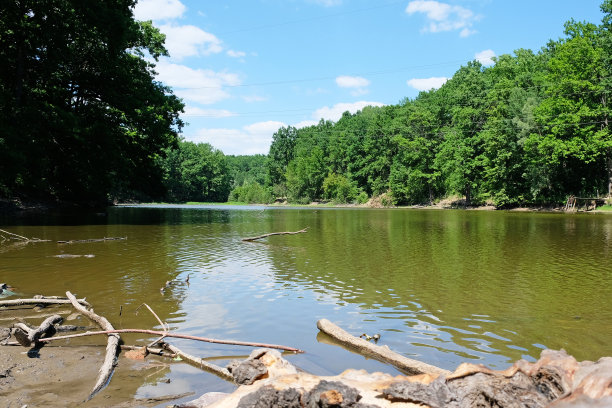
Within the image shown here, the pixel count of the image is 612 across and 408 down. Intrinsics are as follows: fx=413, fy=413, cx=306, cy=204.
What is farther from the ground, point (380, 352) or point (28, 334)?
point (28, 334)

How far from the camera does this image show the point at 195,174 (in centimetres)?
12838

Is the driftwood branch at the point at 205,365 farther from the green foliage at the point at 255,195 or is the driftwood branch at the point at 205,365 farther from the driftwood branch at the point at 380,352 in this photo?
the green foliage at the point at 255,195

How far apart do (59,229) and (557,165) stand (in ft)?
169

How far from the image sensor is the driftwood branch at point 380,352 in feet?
15.7

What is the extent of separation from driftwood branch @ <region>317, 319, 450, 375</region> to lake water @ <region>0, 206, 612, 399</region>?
14cm

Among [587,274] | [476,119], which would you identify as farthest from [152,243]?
[476,119]

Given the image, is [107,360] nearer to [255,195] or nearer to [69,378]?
[69,378]

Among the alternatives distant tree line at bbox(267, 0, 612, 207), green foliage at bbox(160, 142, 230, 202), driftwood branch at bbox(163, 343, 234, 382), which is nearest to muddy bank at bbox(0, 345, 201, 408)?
driftwood branch at bbox(163, 343, 234, 382)

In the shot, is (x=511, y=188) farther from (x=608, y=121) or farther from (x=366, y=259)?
(x=366, y=259)

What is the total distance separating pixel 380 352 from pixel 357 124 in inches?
4067

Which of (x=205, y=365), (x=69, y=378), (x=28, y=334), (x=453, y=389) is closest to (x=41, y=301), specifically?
(x=28, y=334)

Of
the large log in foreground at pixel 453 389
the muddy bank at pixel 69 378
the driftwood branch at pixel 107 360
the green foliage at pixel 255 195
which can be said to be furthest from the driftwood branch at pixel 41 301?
the green foliage at pixel 255 195

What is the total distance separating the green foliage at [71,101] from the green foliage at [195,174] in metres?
89.3

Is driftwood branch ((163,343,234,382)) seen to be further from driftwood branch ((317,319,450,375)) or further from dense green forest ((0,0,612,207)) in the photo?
dense green forest ((0,0,612,207))
